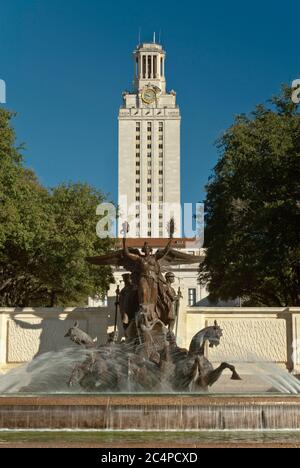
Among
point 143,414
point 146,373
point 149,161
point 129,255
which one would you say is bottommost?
point 143,414

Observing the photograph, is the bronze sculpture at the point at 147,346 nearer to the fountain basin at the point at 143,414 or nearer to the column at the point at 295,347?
the fountain basin at the point at 143,414

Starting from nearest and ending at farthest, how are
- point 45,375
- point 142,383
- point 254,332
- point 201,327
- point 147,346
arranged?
point 142,383, point 45,375, point 147,346, point 201,327, point 254,332

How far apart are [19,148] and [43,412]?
944 inches

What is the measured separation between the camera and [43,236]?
3694 cm

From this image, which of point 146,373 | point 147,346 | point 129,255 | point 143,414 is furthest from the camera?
point 129,255

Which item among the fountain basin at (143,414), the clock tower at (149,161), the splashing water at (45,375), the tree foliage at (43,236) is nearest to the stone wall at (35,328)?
the splashing water at (45,375)

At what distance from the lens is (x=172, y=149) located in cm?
16200

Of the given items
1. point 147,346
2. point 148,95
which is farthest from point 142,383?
point 148,95

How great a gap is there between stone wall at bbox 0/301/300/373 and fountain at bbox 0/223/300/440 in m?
1.17

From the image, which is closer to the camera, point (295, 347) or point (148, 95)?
point (295, 347)

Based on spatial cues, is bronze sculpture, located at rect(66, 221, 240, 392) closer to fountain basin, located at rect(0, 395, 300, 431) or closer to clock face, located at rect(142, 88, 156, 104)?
fountain basin, located at rect(0, 395, 300, 431)

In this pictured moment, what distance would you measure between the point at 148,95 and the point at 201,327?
15062 cm

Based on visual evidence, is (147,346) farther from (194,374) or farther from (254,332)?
(254,332)

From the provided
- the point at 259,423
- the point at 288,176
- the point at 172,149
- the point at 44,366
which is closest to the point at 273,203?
the point at 288,176
